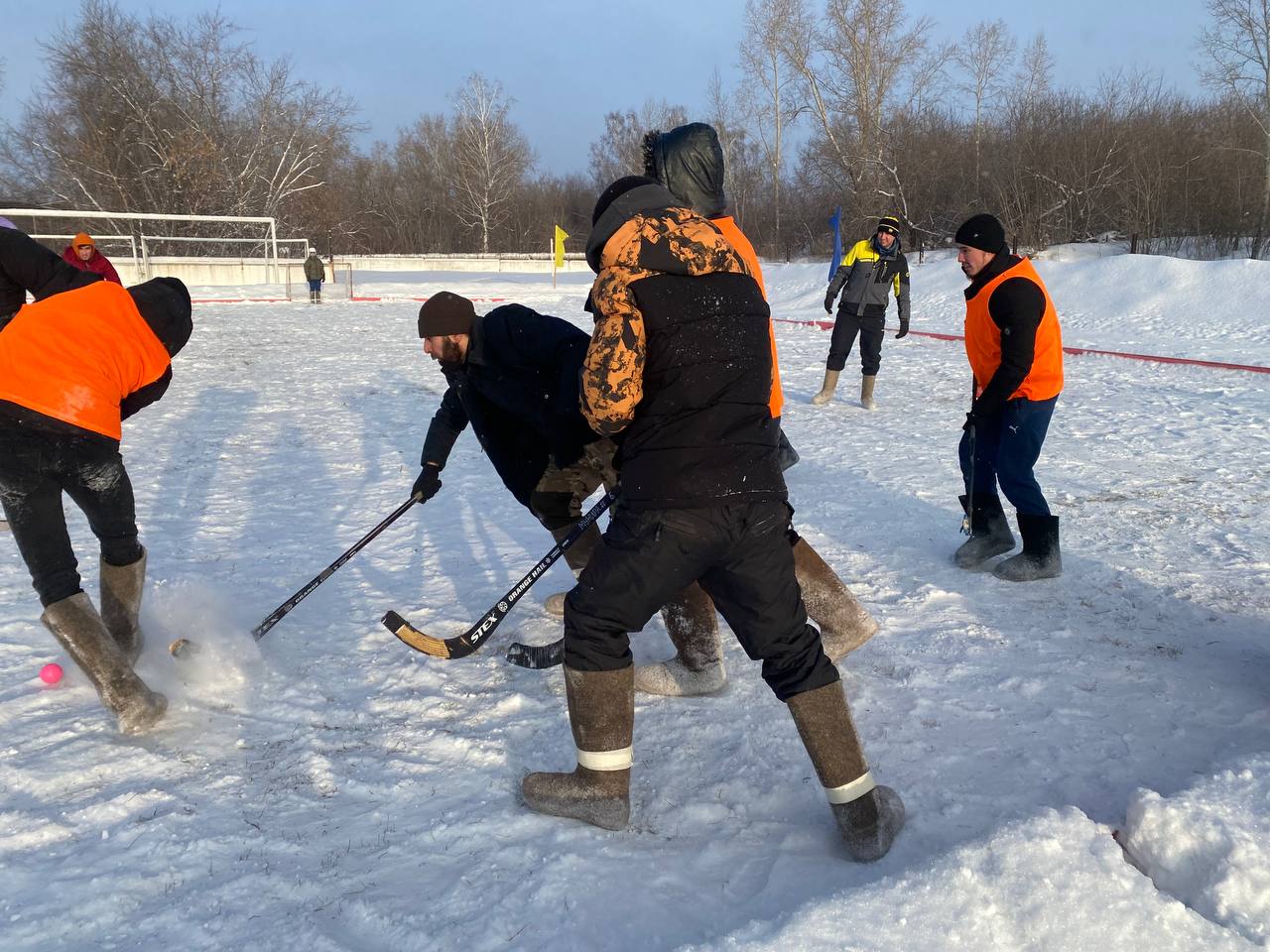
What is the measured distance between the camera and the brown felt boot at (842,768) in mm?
2354

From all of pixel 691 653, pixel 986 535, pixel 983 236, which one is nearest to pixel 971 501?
pixel 986 535

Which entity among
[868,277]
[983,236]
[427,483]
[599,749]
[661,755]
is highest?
[983,236]

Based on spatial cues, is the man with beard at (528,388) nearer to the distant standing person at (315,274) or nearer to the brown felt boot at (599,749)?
the brown felt boot at (599,749)

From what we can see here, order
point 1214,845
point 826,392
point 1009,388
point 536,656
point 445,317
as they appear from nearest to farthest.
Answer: point 1214,845, point 445,317, point 536,656, point 1009,388, point 826,392

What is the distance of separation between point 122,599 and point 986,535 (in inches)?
155

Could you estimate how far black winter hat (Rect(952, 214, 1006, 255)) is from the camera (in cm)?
431

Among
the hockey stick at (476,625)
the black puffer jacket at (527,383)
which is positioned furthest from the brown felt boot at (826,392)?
the hockey stick at (476,625)

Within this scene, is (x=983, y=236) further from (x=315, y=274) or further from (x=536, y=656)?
(x=315, y=274)

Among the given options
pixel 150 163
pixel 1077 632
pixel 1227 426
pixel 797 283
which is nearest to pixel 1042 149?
pixel 797 283

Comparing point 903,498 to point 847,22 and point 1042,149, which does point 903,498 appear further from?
point 847,22

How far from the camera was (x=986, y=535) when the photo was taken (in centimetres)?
461

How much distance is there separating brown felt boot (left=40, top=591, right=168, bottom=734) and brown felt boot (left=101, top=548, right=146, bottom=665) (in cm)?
28

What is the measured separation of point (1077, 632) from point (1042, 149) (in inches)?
1054

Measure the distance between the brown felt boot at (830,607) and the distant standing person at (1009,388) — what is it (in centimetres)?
132
